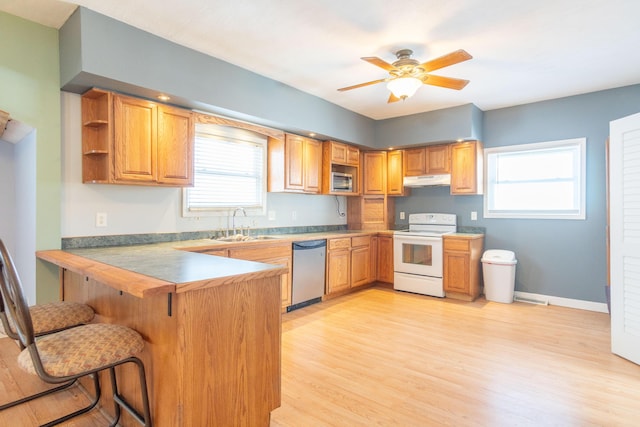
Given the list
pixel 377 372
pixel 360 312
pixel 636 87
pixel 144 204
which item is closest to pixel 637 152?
pixel 636 87

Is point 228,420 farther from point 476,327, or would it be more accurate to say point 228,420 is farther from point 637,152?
point 637,152

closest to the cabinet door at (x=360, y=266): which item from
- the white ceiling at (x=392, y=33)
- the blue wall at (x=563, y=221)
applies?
the blue wall at (x=563, y=221)

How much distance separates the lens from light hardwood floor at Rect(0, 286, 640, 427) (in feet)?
6.68

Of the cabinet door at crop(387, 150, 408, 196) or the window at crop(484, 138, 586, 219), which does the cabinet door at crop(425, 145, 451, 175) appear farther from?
the window at crop(484, 138, 586, 219)

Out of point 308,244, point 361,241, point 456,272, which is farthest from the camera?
point 361,241

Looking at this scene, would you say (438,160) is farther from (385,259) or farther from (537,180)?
(385,259)

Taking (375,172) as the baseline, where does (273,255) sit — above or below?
below

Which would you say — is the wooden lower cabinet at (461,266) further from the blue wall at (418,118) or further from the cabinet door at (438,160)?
the cabinet door at (438,160)

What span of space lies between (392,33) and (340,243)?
2704mm

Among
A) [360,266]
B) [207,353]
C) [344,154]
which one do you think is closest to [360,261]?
[360,266]

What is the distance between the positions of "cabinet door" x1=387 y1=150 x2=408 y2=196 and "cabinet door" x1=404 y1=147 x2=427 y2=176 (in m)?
0.10

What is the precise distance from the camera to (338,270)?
15.3 ft

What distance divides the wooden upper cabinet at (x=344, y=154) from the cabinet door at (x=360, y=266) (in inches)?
51.6

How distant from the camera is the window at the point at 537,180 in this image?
14.1ft
